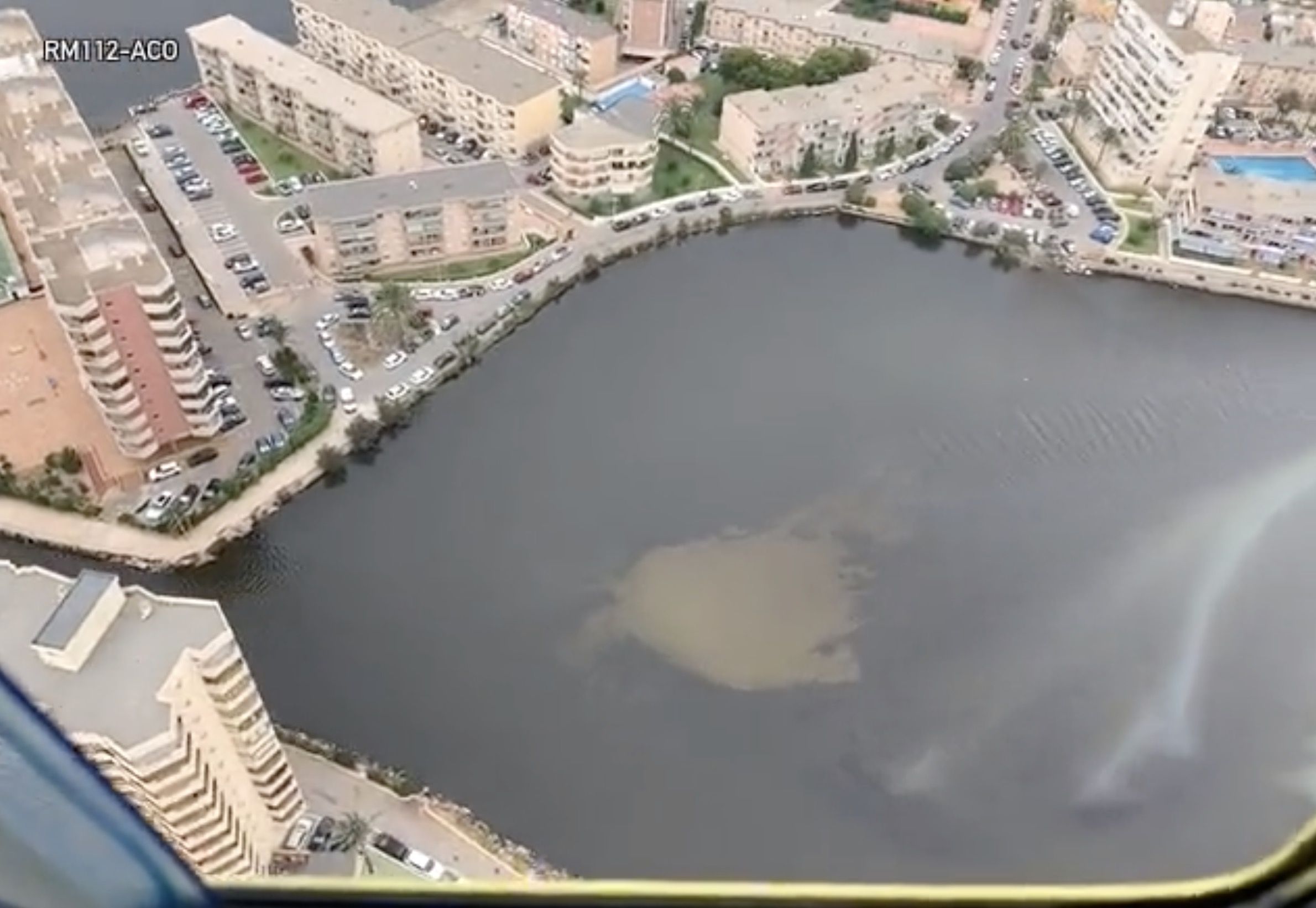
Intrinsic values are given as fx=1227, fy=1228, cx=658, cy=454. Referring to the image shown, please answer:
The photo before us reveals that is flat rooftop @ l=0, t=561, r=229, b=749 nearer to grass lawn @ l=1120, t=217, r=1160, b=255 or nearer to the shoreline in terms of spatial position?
the shoreline

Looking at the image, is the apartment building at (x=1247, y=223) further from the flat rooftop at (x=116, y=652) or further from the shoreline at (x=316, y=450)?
the flat rooftop at (x=116, y=652)

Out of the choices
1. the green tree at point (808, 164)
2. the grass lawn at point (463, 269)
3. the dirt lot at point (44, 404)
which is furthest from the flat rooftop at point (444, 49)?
the dirt lot at point (44, 404)

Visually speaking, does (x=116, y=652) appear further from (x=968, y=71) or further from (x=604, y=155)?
(x=968, y=71)

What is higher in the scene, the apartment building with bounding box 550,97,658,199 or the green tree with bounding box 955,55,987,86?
the green tree with bounding box 955,55,987,86

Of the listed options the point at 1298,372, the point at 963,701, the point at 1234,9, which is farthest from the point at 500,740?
the point at 1234,9

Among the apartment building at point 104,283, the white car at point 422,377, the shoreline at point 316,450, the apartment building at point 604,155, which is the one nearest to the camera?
the apartment building at point 104,283

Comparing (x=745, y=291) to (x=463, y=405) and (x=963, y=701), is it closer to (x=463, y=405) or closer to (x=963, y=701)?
(x=463, y=405)

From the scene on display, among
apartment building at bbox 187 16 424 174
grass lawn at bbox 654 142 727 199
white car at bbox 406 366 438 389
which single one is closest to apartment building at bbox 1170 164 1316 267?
grass lawn at bbox 654 142 727 199
